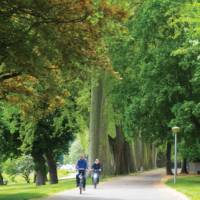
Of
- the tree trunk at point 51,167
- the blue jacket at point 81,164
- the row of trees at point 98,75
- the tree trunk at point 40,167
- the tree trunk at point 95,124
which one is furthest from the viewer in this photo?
the tree trunk at point 40,167

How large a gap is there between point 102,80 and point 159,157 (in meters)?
81.9

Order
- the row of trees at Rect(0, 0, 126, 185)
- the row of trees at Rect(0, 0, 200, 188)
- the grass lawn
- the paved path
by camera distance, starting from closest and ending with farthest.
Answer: the row of trees at Rect(0, 0, 126, 185) < the row of trees at Rect(0, 0, 200, 188) < the paved path < the grass lawn

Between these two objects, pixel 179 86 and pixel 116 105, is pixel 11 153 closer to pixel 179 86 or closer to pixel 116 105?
pixel 116 105

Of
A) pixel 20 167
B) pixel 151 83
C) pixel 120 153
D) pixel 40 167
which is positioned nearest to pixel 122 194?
pixel 151 83

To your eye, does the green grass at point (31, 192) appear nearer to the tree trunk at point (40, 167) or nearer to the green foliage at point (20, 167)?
the tree trunk at point (40, 167)

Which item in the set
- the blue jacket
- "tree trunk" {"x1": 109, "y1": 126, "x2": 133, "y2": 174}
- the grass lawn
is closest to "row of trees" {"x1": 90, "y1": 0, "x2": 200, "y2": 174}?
the grass lawn

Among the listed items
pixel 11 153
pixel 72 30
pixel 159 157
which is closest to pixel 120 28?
pixel 72 30

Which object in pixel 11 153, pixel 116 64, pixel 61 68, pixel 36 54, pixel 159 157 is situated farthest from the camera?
pixel 159 157

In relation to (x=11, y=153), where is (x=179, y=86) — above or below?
above

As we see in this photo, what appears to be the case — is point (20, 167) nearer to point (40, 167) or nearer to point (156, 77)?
point (40, 167)

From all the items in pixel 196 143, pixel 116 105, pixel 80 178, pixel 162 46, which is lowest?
pixel 80 178

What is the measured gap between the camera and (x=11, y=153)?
57188 mm

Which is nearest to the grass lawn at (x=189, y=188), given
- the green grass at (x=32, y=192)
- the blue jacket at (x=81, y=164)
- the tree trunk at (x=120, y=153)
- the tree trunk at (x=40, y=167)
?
the blue jacket at (x=81, y=164)

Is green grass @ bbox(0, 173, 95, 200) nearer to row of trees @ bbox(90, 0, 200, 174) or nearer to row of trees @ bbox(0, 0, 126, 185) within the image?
row of trees @ bbox(0, 0, 126, 185)
